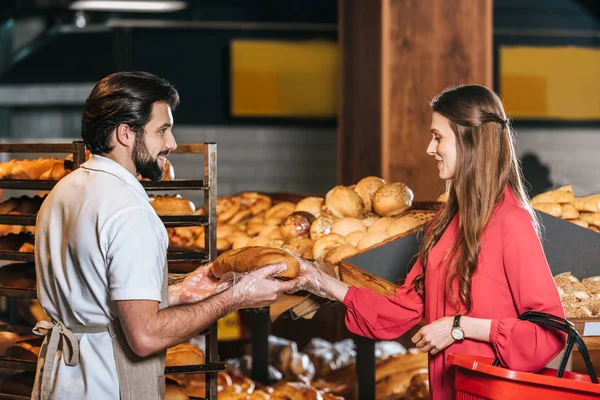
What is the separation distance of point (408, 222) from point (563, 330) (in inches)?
43.6

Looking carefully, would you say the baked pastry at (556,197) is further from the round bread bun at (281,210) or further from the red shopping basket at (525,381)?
the red shopping basket at (525,381)

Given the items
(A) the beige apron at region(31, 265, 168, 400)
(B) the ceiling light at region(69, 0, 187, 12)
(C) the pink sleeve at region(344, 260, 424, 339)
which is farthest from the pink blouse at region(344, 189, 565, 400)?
(B) the ceiling light at region(69, 0, 187, 12)

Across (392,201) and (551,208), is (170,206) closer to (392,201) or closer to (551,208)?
(392,201)

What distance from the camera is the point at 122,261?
185 cm

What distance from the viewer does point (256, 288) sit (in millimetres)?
2236

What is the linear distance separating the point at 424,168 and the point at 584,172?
4.34 metres

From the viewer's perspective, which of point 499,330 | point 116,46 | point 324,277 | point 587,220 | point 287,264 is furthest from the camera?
point 116,46

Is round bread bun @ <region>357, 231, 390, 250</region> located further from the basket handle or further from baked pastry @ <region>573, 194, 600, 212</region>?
the basket handle

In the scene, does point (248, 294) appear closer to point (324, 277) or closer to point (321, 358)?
point (324, 277)

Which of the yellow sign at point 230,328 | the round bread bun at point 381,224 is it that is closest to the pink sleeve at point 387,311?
the round bread bun at point 381,224

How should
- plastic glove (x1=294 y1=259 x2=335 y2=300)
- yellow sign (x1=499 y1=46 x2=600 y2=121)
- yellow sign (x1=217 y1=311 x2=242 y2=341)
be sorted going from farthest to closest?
yellow sign (x1=499 y1=46 x2=600 y2=121) < yellow sign (x1=217 y1=311 x2=242 y2=341) < plastic glove (x1=294 y1=259 x2=335 y2=300)

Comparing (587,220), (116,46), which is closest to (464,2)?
(587,220)

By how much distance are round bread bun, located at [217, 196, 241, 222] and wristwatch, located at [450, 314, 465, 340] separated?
192cm

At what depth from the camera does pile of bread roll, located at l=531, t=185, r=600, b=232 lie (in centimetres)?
319
